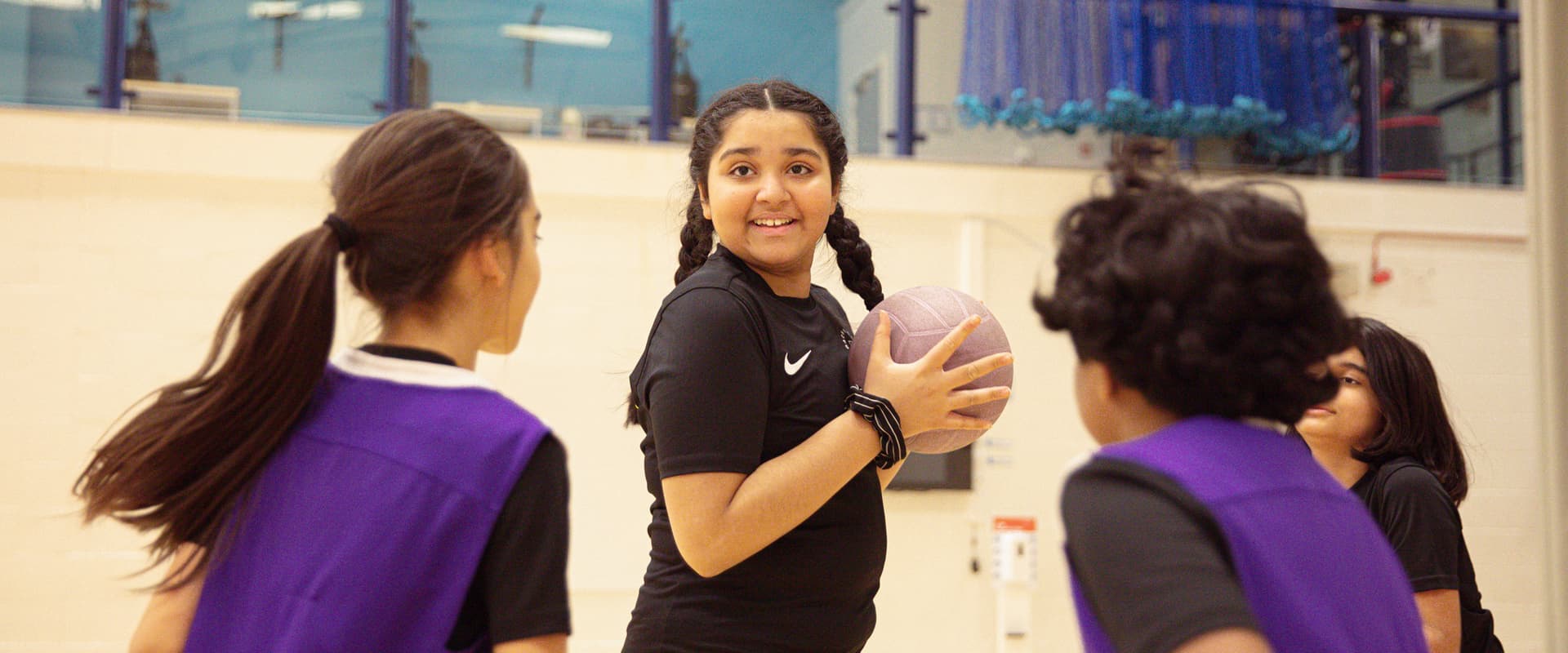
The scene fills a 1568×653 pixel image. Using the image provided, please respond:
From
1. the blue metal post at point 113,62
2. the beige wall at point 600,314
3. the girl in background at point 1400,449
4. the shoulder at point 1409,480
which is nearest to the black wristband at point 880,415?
the girl in background at point 1400,449

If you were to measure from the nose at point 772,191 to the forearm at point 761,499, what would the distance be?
38cm

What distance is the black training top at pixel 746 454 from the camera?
62.1 inches

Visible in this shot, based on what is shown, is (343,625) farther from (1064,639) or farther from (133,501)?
(1064,639)

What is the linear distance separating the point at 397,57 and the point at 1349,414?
4350 millimetres

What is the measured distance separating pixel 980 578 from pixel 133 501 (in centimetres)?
463

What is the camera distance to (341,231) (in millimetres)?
1229

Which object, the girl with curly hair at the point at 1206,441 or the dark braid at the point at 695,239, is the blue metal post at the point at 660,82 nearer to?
the dark braid at the point at 695,239

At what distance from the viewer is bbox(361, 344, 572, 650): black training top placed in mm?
1133

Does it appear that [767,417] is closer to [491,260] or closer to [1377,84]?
[491,260]

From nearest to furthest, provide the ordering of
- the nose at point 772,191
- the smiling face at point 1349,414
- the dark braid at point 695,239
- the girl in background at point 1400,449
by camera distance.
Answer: the nose at point 772,191 < the dark braid at point 695,239 < the girl in background at point 1400,449 < the smiling face at point 1349,414

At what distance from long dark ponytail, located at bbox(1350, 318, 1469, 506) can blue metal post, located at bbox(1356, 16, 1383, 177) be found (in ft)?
13.6

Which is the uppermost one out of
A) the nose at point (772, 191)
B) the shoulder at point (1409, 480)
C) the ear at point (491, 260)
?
the nose at point (772, 191)

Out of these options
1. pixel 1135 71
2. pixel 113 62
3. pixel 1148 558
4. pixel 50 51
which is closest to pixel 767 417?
pixel 1148 558

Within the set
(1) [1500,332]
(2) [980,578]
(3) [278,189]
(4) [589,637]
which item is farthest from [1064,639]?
(3) [278,189]
